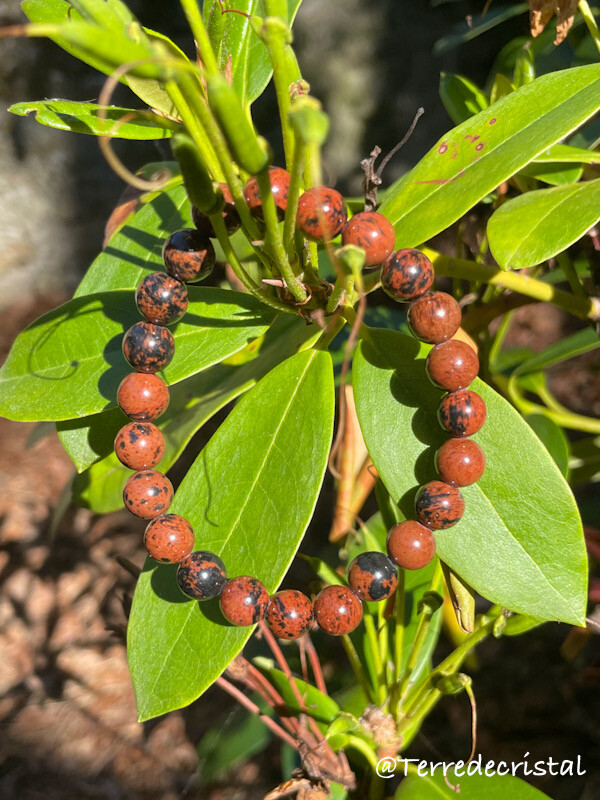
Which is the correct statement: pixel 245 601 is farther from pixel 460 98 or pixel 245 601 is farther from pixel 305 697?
pixel 460 98

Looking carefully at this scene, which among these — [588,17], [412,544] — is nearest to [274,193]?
[412,544]

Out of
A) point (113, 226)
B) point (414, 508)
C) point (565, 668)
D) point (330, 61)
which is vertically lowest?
point (565, 668)

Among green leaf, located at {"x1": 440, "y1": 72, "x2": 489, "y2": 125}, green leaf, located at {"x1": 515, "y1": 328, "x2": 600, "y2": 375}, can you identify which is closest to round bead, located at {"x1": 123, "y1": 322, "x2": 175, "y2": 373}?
green leaf, located at {"x1": 440, "y1": 72, "x2": 489, "y2": 125}

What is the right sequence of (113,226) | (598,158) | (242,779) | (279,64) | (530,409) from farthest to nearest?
(242,779)
(530,409)
(113,226)
(598,158)
(279,64)

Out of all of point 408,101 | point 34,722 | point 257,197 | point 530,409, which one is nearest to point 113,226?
point 257,197

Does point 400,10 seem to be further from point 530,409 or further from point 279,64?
point 279,64

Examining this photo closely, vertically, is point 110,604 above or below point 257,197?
below

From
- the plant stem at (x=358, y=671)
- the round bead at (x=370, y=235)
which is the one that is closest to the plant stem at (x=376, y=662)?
the plant stem at (x=358, y=671)

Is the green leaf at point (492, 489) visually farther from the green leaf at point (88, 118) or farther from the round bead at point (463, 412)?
the green leaf at point (88, 118)
